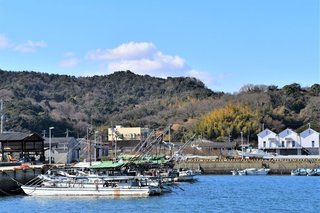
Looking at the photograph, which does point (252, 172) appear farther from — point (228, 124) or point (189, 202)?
point (189, 202)

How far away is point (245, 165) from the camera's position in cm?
9888

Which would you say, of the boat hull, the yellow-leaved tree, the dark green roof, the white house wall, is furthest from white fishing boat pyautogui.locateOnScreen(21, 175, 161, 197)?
the yellow-leaved tree

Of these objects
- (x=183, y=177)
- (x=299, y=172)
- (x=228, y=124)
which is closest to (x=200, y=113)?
(x=228, y=124)

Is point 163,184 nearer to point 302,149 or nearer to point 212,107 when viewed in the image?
point 302,149

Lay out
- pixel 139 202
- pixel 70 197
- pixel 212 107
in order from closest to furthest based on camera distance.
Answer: pixel 139 202
pixel 70 197
pixel 212 107

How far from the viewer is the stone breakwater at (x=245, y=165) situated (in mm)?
97750

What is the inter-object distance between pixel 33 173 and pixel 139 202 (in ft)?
48.5

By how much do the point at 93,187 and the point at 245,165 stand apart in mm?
49480

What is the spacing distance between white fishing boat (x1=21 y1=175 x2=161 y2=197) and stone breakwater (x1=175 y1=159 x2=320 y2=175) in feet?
147

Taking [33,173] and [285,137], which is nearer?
[33,173]

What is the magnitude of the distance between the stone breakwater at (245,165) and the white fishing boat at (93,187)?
4478 centimetres

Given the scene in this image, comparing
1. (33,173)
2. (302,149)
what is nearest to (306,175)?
(302,149)

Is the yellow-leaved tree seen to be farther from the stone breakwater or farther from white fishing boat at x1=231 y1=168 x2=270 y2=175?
white fishing boat at x1=231 y1=168 x2=270 y2=175

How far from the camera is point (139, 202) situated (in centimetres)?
4903
